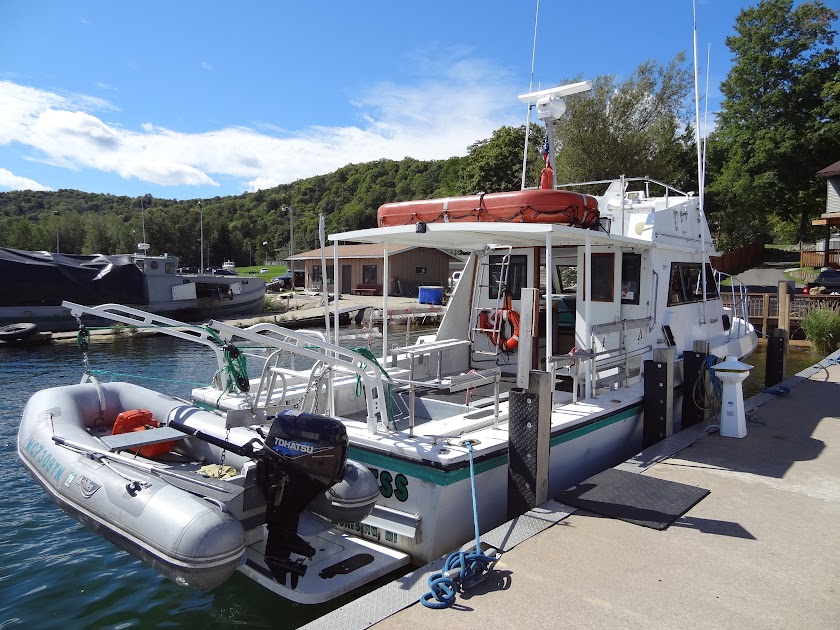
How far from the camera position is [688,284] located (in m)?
8.57

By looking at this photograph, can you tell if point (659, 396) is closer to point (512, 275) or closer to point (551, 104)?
point (512, 275)

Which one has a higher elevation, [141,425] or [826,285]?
[826,285]

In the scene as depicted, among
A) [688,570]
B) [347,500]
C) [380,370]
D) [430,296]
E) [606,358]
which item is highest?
[380,370]

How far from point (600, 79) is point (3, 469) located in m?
28.2

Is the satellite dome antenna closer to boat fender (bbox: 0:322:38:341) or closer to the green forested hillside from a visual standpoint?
boat fender (bbox: 0:322:38:341)

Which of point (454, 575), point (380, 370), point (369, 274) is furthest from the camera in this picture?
point (369, 274)

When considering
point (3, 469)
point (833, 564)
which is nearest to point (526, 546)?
point (833, 564)

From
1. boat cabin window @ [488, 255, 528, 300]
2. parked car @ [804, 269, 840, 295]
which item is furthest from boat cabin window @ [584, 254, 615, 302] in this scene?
parked car @ [804, 269, 840, 295]

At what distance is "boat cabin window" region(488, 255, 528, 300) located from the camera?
8.01 m

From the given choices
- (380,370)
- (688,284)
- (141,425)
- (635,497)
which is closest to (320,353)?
(380,370)

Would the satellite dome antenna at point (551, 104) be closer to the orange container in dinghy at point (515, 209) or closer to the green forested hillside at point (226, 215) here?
the orange container in dinghy at point (515, 209)

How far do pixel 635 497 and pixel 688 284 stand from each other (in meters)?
4.56

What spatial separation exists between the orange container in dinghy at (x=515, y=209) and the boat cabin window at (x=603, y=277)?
151 cm

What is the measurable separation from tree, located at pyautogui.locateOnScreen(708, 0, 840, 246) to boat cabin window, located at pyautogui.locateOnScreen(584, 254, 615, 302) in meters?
30.4
